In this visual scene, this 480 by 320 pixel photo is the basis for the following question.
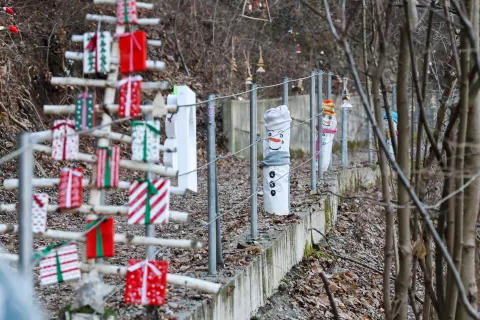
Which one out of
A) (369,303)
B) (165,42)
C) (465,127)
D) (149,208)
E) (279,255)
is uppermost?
(165,42)

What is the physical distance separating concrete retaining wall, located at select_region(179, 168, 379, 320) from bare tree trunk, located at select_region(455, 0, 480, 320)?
80cm

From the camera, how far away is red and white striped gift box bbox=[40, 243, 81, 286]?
4008mm

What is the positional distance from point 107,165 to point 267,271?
3.14 meters

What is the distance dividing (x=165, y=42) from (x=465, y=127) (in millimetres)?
14167

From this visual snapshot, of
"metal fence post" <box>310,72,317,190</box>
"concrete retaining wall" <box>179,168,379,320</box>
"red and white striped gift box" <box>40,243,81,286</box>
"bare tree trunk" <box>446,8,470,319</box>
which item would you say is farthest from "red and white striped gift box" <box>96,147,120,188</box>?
"metal fence post" <box>310,72,317,190</box>

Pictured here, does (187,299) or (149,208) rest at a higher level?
(149,208)

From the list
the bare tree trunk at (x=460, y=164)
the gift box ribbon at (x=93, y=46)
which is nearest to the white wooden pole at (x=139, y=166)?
the gift box ribbon at (x=93, y=46)

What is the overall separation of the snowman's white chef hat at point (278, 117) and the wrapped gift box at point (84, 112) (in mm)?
4380

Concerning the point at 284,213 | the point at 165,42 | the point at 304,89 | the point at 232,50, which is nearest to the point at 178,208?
the point at 284,213

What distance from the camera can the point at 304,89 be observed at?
2248 cm

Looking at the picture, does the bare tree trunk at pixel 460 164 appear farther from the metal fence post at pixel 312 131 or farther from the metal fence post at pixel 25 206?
the metal fence post at pixel 312 131

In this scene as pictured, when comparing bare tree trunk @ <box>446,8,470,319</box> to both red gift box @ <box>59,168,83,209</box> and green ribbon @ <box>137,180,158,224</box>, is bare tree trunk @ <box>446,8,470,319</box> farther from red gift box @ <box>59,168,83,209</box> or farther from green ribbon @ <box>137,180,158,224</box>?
red gift box @ <box>59,168,83,209</box>

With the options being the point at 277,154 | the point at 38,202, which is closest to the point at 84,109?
the point at 38,202

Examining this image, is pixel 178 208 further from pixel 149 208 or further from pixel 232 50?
pixel 232 50
